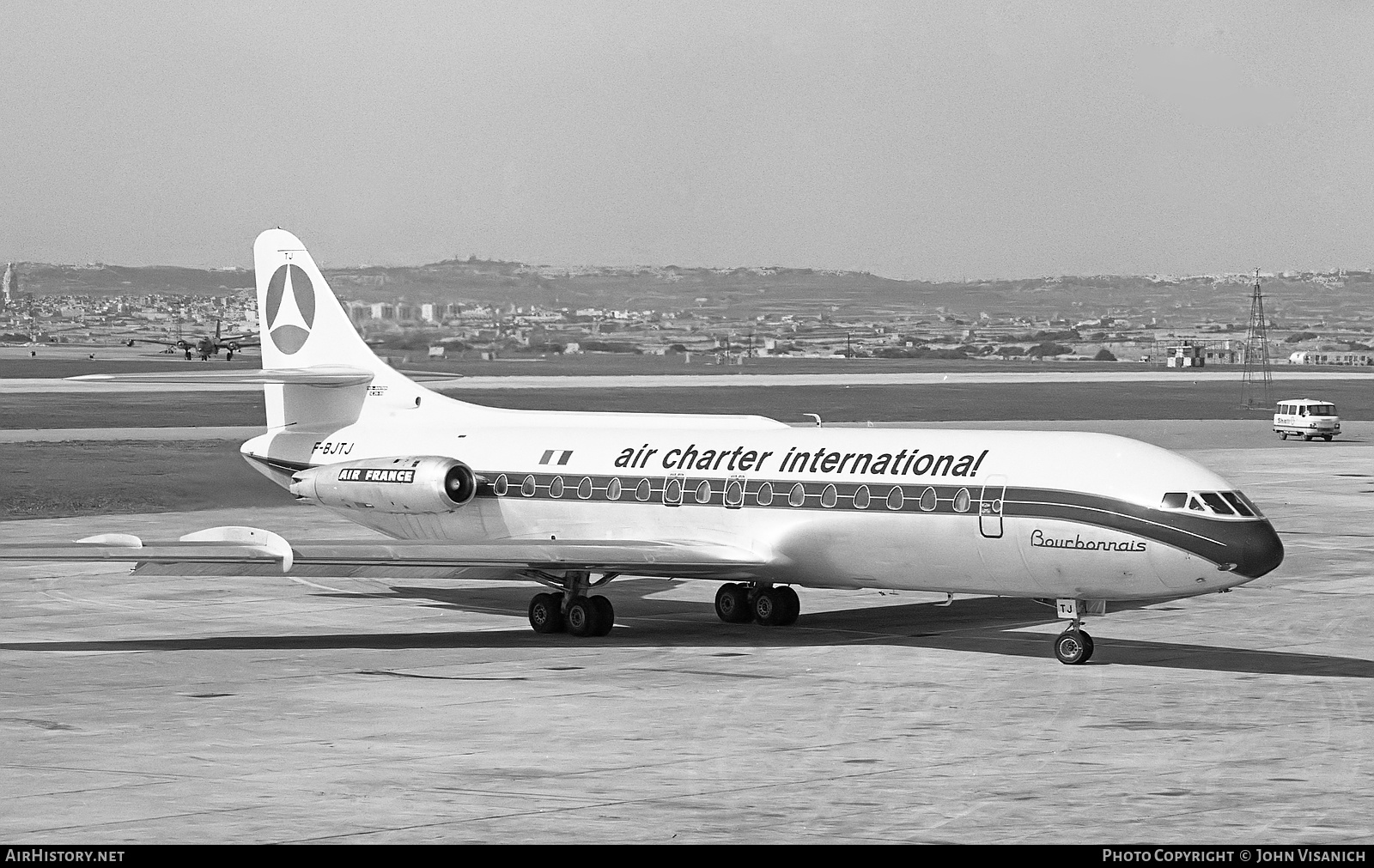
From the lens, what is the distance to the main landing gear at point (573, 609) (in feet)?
95.9

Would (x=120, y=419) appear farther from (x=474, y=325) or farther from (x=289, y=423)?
(x=289, y=423)

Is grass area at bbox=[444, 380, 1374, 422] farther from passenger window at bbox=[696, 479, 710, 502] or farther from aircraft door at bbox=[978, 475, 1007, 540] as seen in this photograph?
aircraft door at bbox=[978, 475, 1007, 540]

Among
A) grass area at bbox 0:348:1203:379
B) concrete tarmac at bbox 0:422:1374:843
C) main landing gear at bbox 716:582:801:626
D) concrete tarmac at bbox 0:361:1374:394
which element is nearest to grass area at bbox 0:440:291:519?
concrete tarmac at bbox 0:422:1374:843

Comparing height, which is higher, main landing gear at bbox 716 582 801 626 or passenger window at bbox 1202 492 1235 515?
passenger window at bbox 1202 492 1235 515

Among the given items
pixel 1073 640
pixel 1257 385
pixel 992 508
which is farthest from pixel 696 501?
pixel 1257 385

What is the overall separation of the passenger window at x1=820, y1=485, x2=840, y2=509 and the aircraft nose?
5.93 meters

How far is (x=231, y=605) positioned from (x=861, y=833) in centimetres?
1989

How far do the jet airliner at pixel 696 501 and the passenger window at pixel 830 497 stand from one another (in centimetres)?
3

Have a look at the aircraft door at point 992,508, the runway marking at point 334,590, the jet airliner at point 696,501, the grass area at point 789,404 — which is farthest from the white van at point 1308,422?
the aircraft door at point 992,508

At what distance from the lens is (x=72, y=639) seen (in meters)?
28.9

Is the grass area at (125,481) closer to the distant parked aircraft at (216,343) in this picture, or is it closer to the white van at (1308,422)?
the white van at (1308,422)

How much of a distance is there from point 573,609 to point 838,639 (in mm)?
4244

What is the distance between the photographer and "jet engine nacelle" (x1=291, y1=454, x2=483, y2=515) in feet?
103
